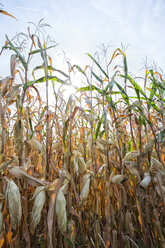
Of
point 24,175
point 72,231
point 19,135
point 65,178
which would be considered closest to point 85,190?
point 65,178

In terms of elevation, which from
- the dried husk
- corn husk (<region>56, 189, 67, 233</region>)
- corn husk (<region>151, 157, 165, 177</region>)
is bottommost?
corn husk (<region>56, 189, 67, 233</region>)

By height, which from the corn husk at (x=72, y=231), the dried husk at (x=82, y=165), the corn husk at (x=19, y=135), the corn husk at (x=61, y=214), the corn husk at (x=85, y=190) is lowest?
the corn husk at (x=72, y=231)

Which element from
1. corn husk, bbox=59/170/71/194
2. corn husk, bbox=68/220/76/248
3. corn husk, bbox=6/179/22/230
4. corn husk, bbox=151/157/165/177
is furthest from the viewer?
corn husk, bbox=151/157/165/177

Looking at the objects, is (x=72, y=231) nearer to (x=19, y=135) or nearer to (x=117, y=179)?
(x=117, y=179)

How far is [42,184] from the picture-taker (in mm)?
957

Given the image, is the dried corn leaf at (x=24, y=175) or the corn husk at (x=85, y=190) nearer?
the dried corn leaf at (x=24, y=175)

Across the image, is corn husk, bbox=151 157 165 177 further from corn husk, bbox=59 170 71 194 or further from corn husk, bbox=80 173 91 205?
corn husk, bbox=59 170 71 194

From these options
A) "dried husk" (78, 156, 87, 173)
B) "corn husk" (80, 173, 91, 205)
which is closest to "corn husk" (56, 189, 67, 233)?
"corn husk" (80, 173, 91, 205)

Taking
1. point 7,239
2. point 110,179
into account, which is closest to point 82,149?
point 110,179

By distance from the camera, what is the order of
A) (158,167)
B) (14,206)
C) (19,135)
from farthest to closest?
(158,167) → (19,135) → (14,206)

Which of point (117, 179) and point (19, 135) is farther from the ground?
point (19, 135)

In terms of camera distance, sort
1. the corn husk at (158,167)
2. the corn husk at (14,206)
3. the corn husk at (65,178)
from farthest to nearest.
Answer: the corn husk at (158,167), the corn husk at (65,178), the corn husk at (14,206)

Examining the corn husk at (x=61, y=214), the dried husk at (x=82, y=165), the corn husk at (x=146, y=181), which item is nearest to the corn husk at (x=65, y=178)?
the corn husk at (x=61, y=214)

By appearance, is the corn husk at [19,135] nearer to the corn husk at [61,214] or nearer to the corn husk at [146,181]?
the corn husk at [61,214]
